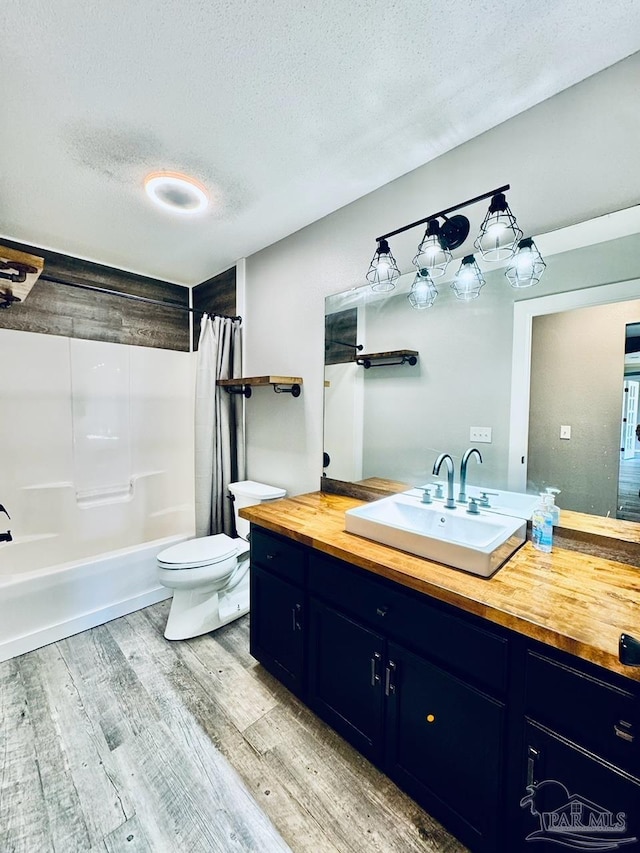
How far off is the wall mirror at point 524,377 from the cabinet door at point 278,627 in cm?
73

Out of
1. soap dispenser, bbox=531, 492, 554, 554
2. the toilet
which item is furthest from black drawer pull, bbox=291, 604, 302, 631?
soap dispenser, bbox=531, 492, 554, 554

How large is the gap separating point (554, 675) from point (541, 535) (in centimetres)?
56

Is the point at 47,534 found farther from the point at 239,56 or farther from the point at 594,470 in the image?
the point at 594,470

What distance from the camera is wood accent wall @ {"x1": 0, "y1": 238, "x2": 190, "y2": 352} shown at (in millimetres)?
2537

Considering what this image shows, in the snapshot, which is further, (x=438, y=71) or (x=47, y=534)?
(x=47, y=534)

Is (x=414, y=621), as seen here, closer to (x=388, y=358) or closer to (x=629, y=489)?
(x=629, y=489)

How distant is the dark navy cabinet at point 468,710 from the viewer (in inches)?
31.5

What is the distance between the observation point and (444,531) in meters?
1.49

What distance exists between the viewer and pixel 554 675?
85 centimetres

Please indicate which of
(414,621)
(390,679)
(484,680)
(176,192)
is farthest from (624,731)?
(176,192)

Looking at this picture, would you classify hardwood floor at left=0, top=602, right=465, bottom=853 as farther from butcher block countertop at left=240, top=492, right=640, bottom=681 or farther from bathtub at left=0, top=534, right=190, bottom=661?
butcher block countertop at left=240, top=492, right=640, bottom=681

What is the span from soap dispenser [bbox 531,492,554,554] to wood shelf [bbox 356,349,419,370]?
0.85 m

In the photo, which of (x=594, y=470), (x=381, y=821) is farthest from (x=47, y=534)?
(x=594, y=470)

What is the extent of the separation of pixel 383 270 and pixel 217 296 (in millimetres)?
1768
